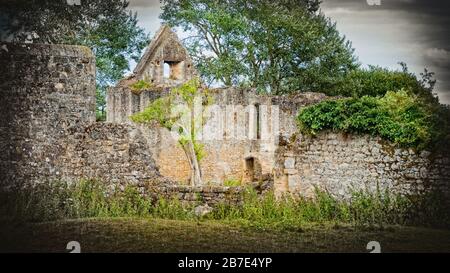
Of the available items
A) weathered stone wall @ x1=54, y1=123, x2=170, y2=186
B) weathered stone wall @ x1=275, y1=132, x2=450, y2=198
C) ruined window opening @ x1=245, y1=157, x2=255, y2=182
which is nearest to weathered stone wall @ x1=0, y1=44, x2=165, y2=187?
weathered stone wall @ x1=54, y1=123, x2=170, y2=186

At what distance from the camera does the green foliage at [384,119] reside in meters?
18.5

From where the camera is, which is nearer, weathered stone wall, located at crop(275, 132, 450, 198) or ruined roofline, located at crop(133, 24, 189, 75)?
weathered stone wall, located at crop(275, 132, 450, 198)

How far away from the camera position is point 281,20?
39.3m

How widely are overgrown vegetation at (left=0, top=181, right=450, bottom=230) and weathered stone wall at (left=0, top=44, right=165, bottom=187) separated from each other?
50cm

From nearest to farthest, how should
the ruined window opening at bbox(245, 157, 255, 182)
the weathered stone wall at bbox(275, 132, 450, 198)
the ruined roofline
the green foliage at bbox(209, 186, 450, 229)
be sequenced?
the green foliage at bbox(209, 186, 450, 229), the weathered stone wall at bbox(275, 132, 450, 198), the ruined window opening at bbox(245, 157, 255, 182), the ruined roofline

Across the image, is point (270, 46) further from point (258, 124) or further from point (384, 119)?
point (384, 119)

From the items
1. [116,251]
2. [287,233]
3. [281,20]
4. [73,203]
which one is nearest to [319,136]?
[287,233]

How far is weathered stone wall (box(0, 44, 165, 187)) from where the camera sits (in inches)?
782

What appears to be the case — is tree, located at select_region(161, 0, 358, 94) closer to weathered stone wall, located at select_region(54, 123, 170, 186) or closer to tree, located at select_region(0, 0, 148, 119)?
tree, located at select_region(0, 0, 148, 119)

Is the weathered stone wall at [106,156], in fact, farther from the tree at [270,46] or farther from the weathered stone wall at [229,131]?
the tree at [270,46]

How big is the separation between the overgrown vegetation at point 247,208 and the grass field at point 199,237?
70cm

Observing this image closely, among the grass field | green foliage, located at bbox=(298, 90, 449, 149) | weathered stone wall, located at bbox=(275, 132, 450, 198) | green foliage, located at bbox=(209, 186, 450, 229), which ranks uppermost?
green foliage, located at bbox=(298, 90, 449, 149)

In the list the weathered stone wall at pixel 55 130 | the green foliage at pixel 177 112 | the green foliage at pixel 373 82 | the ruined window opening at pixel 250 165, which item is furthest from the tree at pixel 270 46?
the weathered stone wall at pixel 55 130
